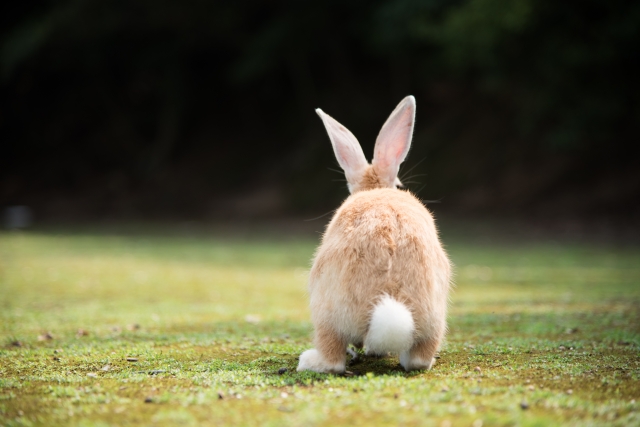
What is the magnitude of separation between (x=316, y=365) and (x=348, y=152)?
5.38ft

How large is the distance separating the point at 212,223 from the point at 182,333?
56.0 feet

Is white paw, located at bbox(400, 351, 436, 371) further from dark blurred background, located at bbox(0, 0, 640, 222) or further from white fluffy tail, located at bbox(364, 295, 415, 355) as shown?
dark blurred background, located at bbox(0, 0, 640, 222)

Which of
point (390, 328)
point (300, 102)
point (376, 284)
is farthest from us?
point (300, 102)

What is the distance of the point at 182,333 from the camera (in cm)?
555

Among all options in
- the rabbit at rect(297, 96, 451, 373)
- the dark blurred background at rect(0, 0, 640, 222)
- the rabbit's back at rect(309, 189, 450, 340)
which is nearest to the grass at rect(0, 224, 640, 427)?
the rabbit at rect(297, 96, 451, 373)

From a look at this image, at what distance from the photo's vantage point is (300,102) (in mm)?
30406

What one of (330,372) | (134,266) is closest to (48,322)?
(330,372)

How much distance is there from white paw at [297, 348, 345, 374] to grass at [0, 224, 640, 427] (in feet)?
0.28

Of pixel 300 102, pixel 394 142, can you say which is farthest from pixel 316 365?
pixel 300 102

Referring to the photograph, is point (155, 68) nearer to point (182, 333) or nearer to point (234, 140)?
point (234, 140)

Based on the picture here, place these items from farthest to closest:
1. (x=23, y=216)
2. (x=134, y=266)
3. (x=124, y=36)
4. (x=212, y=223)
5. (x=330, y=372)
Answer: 1. (x=124, y=36)
2. (x=23, y=216)
3. (x=212, y=223)
4. (x=134, y=266)
5. (x=330, y=372)

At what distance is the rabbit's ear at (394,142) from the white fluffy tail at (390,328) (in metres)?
1.38

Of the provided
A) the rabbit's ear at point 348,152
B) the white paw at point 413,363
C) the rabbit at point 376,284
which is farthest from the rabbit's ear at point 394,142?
the white paw at point 413,363

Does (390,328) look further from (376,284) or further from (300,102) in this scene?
(300,102)
